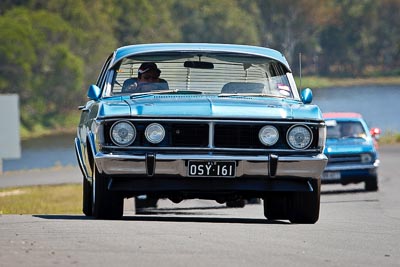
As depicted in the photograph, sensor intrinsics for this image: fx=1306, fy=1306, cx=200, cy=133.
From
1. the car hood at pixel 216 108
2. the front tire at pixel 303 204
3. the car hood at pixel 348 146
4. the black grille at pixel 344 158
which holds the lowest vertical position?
the black grille at pixel 344 158

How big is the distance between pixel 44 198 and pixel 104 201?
19185 millimetres

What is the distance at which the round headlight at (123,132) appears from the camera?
10.7 metres

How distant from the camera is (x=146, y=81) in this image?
11.9m

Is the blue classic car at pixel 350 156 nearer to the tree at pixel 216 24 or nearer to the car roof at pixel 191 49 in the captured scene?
the car roof at pixel 191 49

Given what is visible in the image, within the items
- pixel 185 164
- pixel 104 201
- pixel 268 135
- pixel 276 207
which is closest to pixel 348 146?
pixel 276 207

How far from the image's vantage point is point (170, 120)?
1065 centimetres

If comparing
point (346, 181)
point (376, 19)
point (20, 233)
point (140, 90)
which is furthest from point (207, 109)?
point (376, 19)

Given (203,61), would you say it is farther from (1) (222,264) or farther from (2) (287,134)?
(1) (222,264)

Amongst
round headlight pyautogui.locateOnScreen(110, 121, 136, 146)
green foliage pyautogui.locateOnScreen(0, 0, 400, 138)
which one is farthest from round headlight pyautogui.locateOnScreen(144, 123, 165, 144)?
green foliage pyautogui.locateOnScreen(0, 0, 400, 138)

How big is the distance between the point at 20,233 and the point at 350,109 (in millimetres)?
72163

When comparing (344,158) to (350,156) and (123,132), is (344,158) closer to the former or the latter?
(350,156)

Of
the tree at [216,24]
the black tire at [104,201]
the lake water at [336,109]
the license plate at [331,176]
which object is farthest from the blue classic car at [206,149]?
the tree at [216,24]

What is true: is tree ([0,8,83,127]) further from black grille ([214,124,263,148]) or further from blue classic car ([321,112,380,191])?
black grille ([214,124,263,148])

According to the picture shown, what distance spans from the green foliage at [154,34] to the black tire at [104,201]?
61.8 m
